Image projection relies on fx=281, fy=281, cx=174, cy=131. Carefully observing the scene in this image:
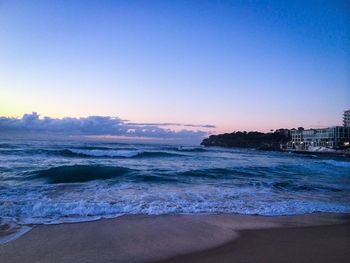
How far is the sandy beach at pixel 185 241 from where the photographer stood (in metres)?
4.38

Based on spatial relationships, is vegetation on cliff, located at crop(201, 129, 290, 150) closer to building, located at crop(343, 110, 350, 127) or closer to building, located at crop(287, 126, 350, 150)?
building, located at crop(287, 126, 350, 150)

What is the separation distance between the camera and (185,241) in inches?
205

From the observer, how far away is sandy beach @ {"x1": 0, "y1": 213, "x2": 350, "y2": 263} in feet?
14.4

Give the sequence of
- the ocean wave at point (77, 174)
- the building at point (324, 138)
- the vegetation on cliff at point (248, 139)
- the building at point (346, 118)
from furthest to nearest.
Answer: the building at point (346, 118) → the vegetation on cliff at point (248, 139) → the building at point (324, 138) → the ocean wave at point (77, 174)

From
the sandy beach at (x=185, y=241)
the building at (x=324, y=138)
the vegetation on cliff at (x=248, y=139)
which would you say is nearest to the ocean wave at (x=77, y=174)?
the sandy beach at (x=185, y=241)

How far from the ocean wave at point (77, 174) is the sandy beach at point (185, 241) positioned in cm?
761

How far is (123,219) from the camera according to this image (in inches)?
260

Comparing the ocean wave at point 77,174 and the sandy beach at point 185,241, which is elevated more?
the sandy beach at point 185,241

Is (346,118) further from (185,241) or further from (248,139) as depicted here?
(185,241)

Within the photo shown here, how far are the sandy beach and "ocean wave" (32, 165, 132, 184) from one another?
25.0ft

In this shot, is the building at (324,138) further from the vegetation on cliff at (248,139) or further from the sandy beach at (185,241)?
the sandy beach at (185,241)

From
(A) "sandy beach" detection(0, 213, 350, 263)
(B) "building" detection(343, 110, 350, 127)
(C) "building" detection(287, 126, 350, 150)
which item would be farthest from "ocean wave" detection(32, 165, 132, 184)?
(B) "building" detection(343, 110, 350, 127)

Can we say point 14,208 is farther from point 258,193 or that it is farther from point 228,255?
point 258,193

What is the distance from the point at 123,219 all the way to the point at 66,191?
4.12 meters
